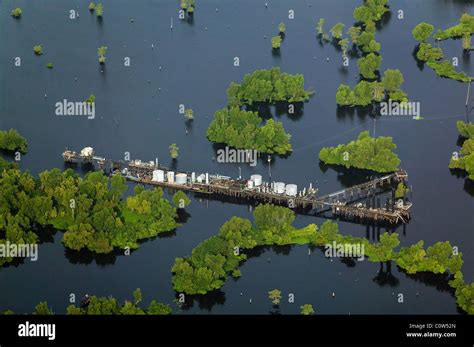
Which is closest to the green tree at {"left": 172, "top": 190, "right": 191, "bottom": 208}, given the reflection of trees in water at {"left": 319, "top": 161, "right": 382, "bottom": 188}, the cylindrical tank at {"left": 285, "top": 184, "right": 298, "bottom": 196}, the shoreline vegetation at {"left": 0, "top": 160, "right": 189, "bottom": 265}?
the shoreline vegetation at {"left": 0, "top": 160, "right": 189, "bottom": 265}

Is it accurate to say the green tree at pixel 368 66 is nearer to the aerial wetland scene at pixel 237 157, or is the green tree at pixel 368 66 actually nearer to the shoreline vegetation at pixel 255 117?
the aerial wetland scene at pixel 237 157

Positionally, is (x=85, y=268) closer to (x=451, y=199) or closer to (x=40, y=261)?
(x=40, y=261)

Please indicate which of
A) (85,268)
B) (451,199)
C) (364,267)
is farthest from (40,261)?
(451,199)

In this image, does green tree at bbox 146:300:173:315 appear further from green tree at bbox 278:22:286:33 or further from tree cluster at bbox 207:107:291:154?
green tree at bbox 278:22:286:33

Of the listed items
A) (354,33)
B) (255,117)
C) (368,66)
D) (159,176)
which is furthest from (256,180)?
(354,33)

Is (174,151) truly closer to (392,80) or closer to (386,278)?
(392,80)

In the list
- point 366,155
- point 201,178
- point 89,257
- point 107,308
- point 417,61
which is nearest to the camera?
point 107,308
